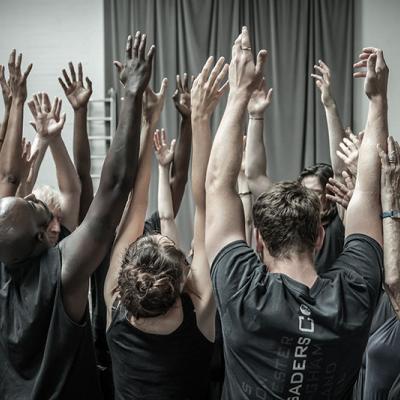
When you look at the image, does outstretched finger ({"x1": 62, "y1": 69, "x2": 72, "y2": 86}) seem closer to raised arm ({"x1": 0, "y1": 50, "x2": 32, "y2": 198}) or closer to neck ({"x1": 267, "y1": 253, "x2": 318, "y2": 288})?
raised arm ({"x1": 0, "y1": 50, "x2": 32, "y2": 198})

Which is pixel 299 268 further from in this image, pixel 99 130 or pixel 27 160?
pixel 99 130

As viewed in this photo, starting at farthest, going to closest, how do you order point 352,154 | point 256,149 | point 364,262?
point 256,149 < point 352,154 < point 364,262

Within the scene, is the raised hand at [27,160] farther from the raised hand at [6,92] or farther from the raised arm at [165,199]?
the raised arm at [165,199]

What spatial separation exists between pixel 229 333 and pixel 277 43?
472 centimetres

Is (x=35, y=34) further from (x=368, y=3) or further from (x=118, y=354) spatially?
(x=118, y=354)

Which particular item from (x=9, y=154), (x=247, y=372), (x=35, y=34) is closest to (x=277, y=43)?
(x=35, y=34)

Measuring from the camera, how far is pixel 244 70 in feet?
5.43

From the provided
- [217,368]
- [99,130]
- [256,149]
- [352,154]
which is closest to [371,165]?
[352,154]

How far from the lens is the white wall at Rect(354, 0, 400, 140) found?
227 inches

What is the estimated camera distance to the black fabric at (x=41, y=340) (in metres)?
1.64

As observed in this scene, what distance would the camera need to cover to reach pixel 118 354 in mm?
1715

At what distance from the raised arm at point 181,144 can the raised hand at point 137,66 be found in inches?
27.7

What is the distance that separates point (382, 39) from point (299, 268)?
4.95 meters

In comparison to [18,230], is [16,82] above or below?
above
